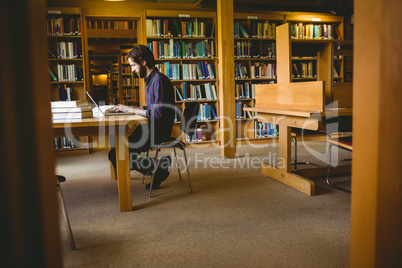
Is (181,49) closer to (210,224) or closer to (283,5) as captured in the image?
(283,5)

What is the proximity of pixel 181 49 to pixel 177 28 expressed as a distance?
36 centimetres

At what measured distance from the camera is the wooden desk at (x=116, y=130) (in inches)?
89.3

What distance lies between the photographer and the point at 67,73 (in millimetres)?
5324

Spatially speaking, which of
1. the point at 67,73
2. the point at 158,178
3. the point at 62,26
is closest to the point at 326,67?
the point at 158,178

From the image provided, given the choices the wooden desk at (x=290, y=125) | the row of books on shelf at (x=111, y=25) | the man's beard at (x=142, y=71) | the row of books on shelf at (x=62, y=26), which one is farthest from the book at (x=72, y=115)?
the row of books on shelf at (x=111, y=25)

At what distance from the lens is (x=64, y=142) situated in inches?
213

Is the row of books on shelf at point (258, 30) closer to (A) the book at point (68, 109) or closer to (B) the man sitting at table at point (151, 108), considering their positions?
(B) the man sitting at table at point (151, 108)

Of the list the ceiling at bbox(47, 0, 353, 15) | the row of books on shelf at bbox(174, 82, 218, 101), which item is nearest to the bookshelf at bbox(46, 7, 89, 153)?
the ceiling at bbox(47, 0, 353, 15)

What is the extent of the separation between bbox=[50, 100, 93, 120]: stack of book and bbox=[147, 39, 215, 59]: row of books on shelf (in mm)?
3287

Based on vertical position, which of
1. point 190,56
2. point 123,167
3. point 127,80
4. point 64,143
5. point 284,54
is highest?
point 190,56
